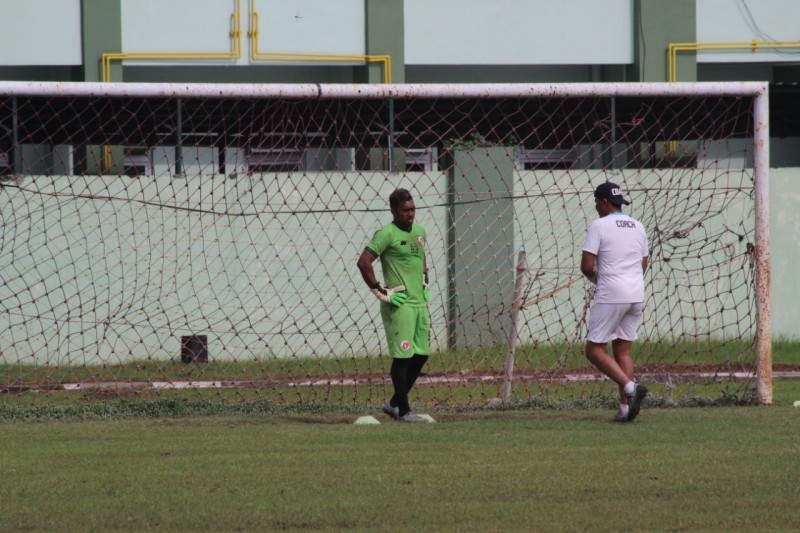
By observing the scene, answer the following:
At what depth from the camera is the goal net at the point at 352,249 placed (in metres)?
11.4

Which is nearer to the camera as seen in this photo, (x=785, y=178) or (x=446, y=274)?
(x=446, y=274)

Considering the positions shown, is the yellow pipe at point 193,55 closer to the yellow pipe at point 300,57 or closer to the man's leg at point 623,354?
the yellow pipe at point 300,57

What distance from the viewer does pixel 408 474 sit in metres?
7.03

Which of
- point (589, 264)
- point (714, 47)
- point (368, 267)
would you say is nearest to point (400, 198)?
point (368, 267)

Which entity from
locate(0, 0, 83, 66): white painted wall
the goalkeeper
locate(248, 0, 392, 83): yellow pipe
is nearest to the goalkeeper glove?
the goalkeeper

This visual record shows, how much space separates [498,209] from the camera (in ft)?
43.7

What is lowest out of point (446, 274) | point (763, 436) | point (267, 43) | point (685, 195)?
point (763, 436)

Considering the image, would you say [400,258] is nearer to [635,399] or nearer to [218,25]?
[635,399]

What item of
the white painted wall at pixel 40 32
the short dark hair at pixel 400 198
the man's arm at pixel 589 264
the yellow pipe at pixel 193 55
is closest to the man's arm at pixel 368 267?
the short dark hair at pixel 400 198

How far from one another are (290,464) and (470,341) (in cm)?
524

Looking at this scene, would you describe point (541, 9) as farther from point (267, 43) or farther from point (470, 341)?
point (470, 341)

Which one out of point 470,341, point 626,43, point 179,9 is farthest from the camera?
point 626,43

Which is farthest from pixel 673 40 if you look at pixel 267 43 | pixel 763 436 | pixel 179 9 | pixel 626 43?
pixel 763 436

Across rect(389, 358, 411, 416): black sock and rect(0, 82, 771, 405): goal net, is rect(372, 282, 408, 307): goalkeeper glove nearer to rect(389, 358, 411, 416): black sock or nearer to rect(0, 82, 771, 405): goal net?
rect(389, 358, 411, 416): black sock
